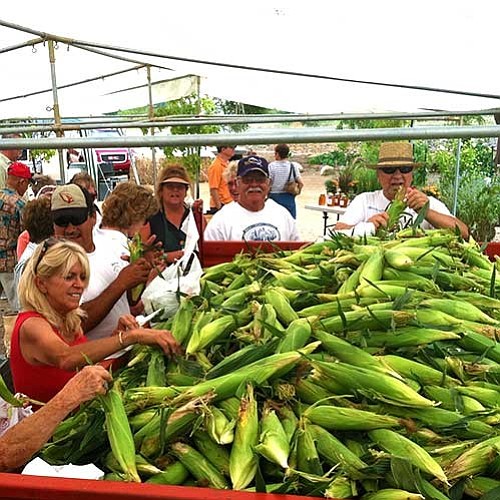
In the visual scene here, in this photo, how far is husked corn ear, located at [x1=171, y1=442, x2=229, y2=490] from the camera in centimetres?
144

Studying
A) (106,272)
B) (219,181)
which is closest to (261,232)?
(106,272)

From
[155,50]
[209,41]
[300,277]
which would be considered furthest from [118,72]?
[300,277]

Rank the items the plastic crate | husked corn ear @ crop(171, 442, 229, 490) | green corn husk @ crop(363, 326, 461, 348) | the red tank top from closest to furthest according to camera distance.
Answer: the plastic crate, husked corn ear @ crop(171, 442, 229, 490), green corn husk @ crop(363, 326, 461, 348), the red tank top

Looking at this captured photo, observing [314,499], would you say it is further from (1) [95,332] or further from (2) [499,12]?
(2) [499,12]

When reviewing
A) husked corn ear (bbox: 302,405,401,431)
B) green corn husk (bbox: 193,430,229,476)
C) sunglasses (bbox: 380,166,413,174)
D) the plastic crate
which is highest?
sunglasses (bbox: 380,166,413,174)

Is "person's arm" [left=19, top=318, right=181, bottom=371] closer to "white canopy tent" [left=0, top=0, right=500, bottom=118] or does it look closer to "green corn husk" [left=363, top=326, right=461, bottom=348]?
"green corn husk" [left=363, top=326, right=461, bottom=348]

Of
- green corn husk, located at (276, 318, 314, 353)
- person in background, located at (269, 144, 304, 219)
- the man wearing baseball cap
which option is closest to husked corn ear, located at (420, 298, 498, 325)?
green corn husk, located at (276, 318, 314, 353)

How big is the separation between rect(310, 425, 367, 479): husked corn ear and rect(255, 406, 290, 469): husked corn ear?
8 cm

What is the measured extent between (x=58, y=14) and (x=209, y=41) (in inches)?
40.6

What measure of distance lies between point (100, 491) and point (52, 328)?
4.55ft

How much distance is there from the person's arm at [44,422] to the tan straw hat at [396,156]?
119 inches

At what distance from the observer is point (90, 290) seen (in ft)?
10.8

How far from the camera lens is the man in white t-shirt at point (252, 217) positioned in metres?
4.45

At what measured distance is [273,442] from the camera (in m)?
1.41
